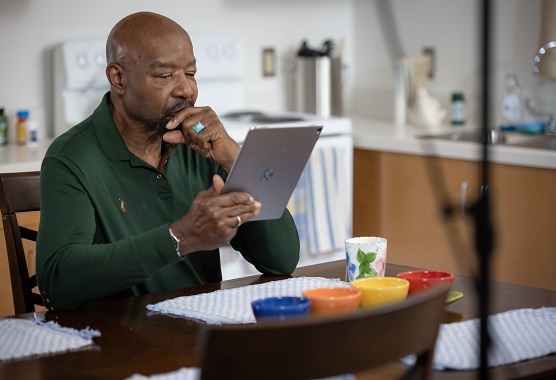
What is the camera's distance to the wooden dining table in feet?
4.26

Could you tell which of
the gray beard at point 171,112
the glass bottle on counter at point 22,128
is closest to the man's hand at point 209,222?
the gray beard at point 171,112

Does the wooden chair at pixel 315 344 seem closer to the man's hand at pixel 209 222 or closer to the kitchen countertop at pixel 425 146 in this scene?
the man's hand at pixel 209 222

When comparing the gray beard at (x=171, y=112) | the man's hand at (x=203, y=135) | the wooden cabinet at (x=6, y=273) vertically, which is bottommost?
the wooden cabinet at (x=6, y=273)

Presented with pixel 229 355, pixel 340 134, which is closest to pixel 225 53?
pixel 340 134

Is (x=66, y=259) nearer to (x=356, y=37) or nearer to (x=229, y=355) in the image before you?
(x=229, y=355)

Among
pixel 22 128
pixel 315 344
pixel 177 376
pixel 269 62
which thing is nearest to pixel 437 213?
pixel 269 62

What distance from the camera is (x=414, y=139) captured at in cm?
358

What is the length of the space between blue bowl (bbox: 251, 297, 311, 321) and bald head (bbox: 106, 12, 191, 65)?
32.7 inches

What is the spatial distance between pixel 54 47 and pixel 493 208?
3037mm

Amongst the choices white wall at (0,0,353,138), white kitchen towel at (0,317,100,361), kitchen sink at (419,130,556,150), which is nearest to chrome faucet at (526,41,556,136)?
kitchen sink at (419,130,556,150)

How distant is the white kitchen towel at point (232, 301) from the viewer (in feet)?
5.09

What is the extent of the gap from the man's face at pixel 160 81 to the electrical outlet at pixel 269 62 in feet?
7.23

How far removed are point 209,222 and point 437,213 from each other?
1.84 metres

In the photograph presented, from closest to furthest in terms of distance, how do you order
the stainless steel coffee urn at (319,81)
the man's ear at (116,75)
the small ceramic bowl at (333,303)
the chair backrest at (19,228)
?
the small ceramic bowl at (333,303), the chair backrest at (19,228), the man's ear at (116,75), the stainless steel coffee urn at (319,81)
